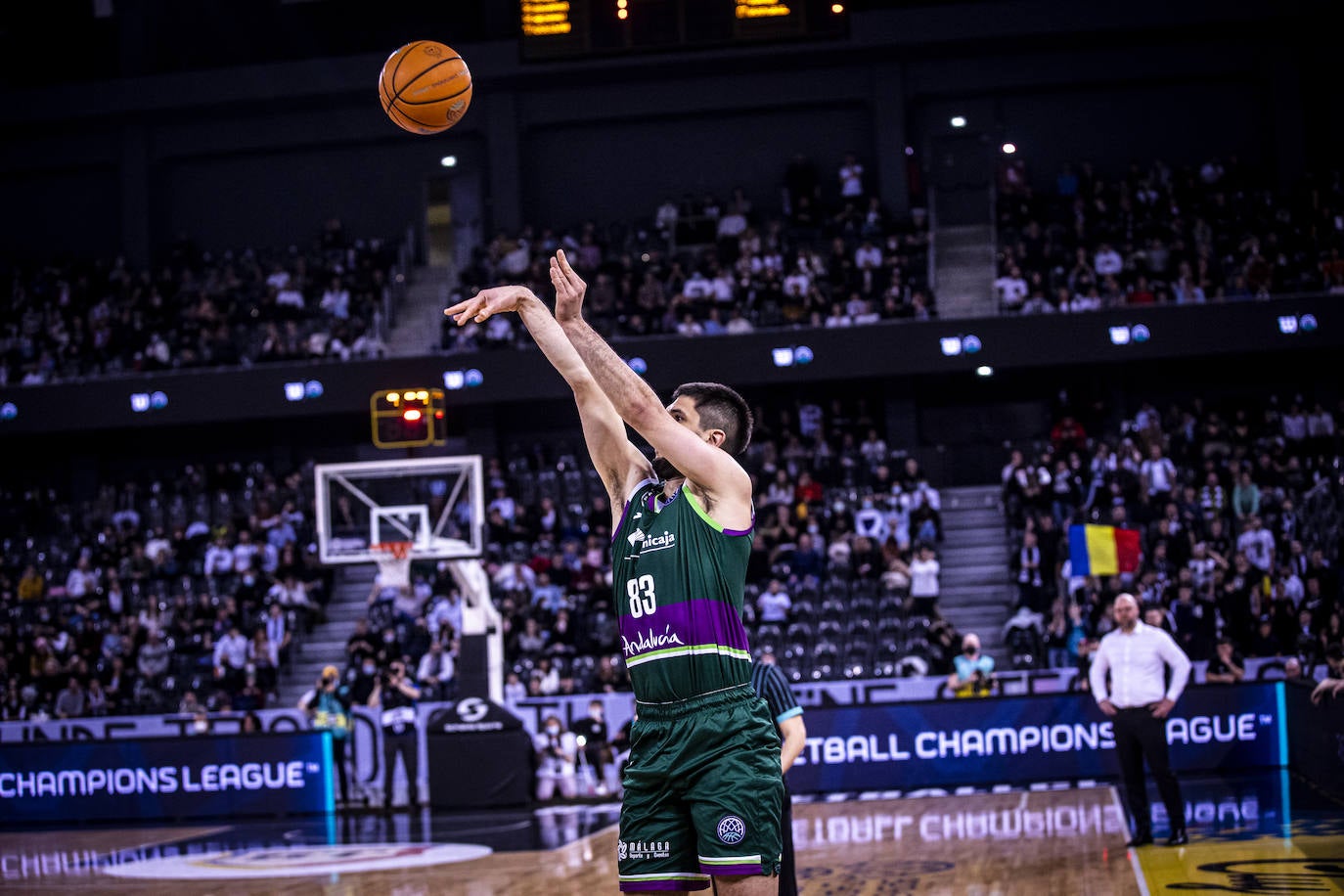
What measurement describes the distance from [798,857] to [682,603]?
7.56 metres

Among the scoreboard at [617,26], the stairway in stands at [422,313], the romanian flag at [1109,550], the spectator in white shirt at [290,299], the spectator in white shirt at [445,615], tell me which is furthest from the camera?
the spectator in white shirt at [290,299]

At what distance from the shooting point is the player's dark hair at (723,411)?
4867 mm

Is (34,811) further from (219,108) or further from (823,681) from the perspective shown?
(219,108)

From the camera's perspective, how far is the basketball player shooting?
4.55 m

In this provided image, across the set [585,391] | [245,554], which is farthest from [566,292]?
[245,554]

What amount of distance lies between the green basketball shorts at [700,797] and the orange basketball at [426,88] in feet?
15.5

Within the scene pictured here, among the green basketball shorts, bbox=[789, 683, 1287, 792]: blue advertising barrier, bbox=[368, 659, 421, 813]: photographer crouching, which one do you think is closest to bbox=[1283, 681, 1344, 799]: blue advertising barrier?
bbox=[789, 683, 1287, 792]: blue advertising barrier

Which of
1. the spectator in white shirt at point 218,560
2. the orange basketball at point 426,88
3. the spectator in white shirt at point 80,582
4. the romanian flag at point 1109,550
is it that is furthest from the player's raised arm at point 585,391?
the spectator in white shirt at point 80,582

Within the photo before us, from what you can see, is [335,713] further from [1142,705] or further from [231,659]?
[1142,705]

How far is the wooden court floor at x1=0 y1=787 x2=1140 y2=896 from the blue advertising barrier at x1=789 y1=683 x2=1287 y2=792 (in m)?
0.81

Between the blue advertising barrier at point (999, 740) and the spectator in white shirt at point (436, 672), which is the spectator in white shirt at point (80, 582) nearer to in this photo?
the spectator in white shirt at point (436, 672)

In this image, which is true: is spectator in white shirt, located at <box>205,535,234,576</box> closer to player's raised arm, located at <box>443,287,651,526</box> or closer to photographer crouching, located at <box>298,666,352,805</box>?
photographer crouching, located at <box>298,666,352,805</box>

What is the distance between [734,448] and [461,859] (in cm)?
868

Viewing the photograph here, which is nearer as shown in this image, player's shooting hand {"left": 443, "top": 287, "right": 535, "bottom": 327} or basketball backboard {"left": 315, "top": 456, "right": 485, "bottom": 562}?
player's shooting hand {"left": 443, "top": 287, "right": 535, "bottom": 327}
